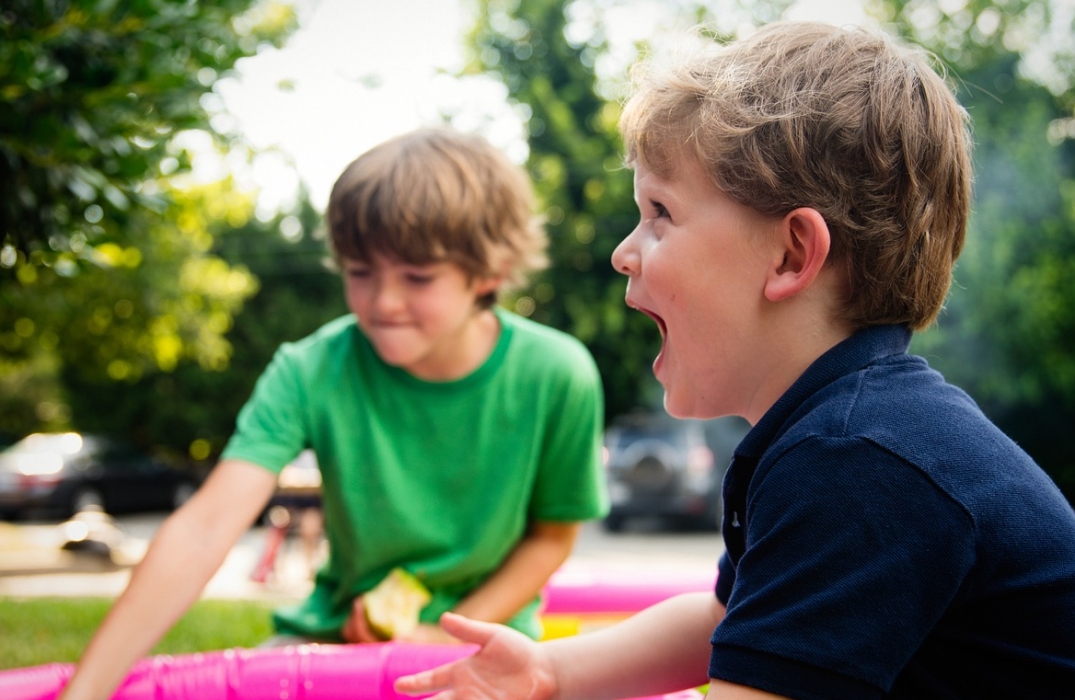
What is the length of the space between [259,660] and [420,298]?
0.84 meters

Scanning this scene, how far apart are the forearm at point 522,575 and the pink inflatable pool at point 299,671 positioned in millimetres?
477

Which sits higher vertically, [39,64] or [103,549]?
[39,64]

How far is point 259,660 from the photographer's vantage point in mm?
1898

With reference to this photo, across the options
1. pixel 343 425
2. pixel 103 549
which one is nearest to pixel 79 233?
pixel 343 425

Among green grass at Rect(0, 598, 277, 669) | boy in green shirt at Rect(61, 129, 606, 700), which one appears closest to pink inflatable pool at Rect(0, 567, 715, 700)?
boy in green shirt at Rect(61, 129, 606, 700)

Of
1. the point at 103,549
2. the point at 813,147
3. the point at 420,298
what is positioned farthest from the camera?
the point at 103,549

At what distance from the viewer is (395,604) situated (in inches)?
91.4

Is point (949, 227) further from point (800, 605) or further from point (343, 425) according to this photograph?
point (343, 425)

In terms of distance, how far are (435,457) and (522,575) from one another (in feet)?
1.17

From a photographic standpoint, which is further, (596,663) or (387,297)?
(387,297)

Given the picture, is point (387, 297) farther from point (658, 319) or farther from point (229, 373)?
point (229, 373)

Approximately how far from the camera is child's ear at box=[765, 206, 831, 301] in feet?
4.09

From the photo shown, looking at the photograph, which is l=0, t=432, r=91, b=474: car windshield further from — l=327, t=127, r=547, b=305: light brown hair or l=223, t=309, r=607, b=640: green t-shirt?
l=327, t=127, r=547, b=305: light brown hair

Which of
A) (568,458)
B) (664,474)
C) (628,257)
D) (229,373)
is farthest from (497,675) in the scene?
(229,373)
